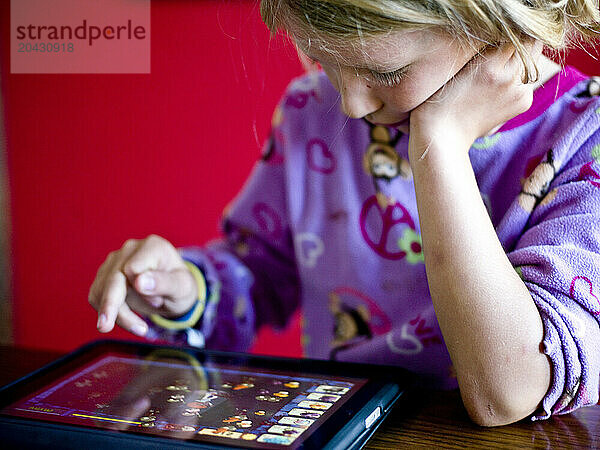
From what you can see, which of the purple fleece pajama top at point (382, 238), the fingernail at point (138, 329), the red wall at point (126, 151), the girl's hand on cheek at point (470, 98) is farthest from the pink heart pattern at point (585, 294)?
the red wall at point (126, 151)

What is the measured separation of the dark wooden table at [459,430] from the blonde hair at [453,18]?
272 mm

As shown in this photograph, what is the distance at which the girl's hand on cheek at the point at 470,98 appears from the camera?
0.57m

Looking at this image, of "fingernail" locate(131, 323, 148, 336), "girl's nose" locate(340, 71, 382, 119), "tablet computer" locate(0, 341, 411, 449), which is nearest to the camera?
"tablet computer" locate(0, 341, 411, 449)

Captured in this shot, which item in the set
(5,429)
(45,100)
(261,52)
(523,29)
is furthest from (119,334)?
(523,29)

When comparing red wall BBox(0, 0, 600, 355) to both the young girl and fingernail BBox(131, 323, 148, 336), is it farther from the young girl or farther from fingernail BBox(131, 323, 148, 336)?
fingernail BBox(131, 323, 148, 336)

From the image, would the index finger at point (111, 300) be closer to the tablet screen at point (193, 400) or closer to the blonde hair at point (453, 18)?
the tablet screen at point (193, 400)

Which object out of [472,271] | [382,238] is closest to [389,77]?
[472,271]

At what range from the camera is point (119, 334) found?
1.50 m

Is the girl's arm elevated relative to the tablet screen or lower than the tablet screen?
elevated

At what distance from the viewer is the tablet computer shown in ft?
1.48

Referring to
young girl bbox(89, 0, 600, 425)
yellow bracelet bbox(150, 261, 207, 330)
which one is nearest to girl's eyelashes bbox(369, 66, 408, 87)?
young girl bbox(89, 0, 600, 425)

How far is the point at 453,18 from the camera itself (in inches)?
19.3

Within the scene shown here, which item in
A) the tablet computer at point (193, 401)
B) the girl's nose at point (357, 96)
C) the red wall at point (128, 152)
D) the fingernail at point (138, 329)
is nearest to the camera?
the tablet computer at point (193, 401)

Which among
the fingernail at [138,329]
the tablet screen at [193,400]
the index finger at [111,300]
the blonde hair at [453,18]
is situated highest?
the blonde hair at [453,18]
